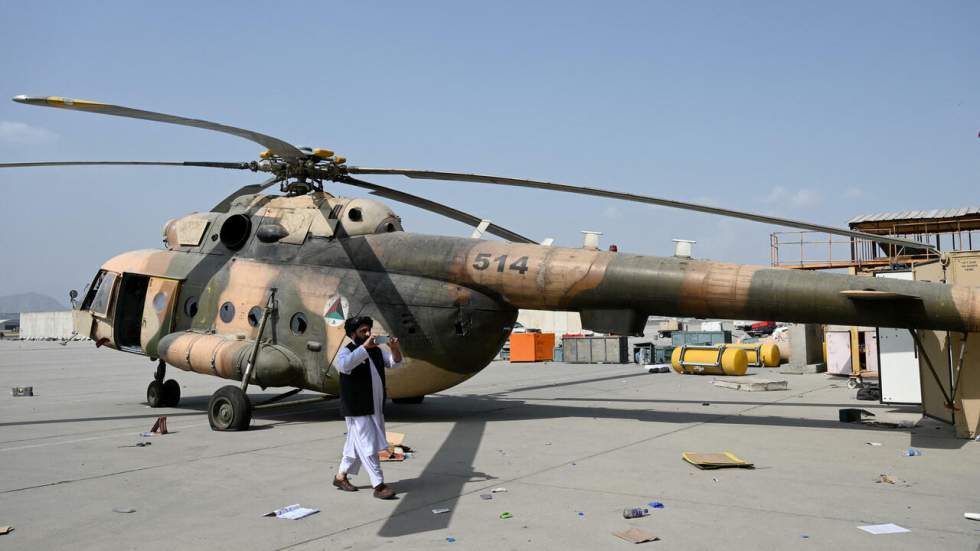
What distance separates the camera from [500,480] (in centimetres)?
850

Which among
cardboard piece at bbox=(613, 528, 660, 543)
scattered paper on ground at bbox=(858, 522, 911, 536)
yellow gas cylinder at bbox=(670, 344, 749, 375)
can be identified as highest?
yellow gas cylinder at bbox=(670, 344, 749, 375)

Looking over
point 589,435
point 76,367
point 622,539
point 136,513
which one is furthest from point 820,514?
point 76,367

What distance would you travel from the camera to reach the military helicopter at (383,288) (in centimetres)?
1130

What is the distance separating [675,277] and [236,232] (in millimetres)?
8690

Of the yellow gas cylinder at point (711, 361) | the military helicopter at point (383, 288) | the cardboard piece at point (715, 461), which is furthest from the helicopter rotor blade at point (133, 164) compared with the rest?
the yellow gas cylinder at point (711, 361)

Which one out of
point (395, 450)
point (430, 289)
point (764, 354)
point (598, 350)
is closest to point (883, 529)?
point (395, 450)

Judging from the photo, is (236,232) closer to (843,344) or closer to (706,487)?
(706,487)

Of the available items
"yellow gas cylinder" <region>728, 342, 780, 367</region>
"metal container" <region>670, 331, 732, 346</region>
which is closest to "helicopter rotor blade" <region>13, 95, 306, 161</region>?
"yellow gas cylinder" <region>728, 342, 780, 367</region>

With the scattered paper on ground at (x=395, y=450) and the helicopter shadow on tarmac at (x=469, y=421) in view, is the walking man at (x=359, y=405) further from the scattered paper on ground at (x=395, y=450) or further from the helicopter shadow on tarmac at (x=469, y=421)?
the scattered paper on ground at (x=395, y=450)

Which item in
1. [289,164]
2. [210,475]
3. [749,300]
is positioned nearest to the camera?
[210,475]

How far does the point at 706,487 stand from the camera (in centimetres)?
798

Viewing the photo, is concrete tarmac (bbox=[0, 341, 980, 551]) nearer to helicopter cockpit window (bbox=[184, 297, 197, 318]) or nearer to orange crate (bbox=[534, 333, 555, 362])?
helicopter cockpit window (bbox=[184, 297, 197, 318])

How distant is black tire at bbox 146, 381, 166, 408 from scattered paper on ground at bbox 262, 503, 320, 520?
10.3 meters

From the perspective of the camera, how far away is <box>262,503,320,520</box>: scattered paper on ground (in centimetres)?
694
